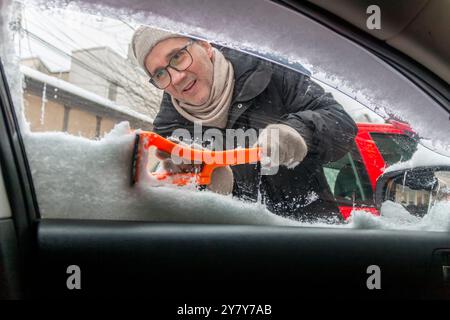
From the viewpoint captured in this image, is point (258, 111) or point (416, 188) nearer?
point (258, 111)

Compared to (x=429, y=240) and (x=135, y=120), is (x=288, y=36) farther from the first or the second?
(x=429, y=240)

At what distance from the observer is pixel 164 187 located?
1.52 meters

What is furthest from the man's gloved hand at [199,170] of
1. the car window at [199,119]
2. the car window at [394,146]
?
the car window at [394,146]

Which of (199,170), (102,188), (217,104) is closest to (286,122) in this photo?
(217,104)

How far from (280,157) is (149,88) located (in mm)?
514

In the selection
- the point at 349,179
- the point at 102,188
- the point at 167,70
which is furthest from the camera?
the point at 349,179

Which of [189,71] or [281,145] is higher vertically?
[189,71]

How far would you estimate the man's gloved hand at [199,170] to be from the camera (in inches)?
60.9

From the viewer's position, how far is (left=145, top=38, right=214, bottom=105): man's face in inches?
59.2

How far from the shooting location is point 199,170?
156cm

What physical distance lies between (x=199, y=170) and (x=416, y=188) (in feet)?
2.71

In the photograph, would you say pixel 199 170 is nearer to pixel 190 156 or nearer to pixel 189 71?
pixel 190 156

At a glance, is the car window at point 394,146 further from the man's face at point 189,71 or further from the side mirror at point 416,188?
the man's face at point 189,71

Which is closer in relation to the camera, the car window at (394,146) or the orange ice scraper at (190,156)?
the orange ice scraper at (190,156)
